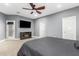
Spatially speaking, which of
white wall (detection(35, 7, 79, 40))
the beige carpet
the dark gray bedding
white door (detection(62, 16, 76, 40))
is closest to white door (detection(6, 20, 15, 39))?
the beige carpet

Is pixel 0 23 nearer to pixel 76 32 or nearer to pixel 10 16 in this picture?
pixel 10 16

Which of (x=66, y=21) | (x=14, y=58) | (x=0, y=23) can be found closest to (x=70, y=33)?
(x=66, y=21)

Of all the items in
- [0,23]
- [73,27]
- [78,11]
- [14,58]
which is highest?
[78,11]

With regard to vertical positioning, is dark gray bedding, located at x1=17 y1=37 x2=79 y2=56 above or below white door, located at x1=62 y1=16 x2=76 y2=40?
below

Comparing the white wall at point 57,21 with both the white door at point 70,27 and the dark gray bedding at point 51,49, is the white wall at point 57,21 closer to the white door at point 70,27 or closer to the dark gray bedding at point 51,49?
the white door at point 70,27

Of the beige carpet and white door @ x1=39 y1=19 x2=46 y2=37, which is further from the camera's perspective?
white door @ x1=39 y1=19 x2=46 y2=37

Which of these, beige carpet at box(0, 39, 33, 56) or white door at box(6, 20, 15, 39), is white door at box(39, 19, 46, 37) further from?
white door at box(6, 20, 15, 39)

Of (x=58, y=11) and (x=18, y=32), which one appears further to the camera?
(x=18, y=32)

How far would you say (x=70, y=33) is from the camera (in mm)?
2869

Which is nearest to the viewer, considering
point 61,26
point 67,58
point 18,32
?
point 67,58

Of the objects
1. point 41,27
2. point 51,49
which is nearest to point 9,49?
point 41,27

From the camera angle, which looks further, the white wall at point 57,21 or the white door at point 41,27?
the white wall at point 57,21

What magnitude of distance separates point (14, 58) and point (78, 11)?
111 inches

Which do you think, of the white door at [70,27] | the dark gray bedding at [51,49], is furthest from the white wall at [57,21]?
the dark gray bedding at [51,49]
